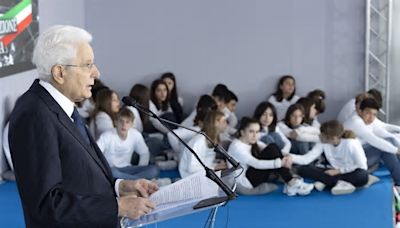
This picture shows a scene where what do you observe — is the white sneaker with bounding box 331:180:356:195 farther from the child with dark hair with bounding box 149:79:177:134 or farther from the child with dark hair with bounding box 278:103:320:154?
the child with dark hair with bounding box 149:79:177:134

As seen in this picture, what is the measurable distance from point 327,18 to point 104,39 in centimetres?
233

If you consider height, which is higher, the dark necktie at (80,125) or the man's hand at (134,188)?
the dark necktie at (80,125)

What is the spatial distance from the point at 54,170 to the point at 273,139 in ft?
14.1

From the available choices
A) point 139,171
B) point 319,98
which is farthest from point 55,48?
point 319,98

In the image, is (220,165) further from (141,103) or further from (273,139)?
(141,103)

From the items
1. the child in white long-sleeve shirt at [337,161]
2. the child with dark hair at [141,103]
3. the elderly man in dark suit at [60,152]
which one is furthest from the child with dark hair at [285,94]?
the elderly man in dark suit at [60,152]

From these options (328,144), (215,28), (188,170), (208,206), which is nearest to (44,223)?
(208,206)

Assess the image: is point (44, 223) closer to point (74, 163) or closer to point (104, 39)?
point (74, 163)

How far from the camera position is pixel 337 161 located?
559 cm

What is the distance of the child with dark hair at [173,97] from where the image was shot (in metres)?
7.38

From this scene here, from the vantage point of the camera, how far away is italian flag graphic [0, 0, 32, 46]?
5.56 m

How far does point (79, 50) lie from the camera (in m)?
2.04

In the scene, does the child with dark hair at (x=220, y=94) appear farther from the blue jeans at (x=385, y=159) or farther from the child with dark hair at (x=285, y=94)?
the blue jeans at (x=385, y=159)

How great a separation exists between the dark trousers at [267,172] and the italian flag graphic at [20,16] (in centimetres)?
208
